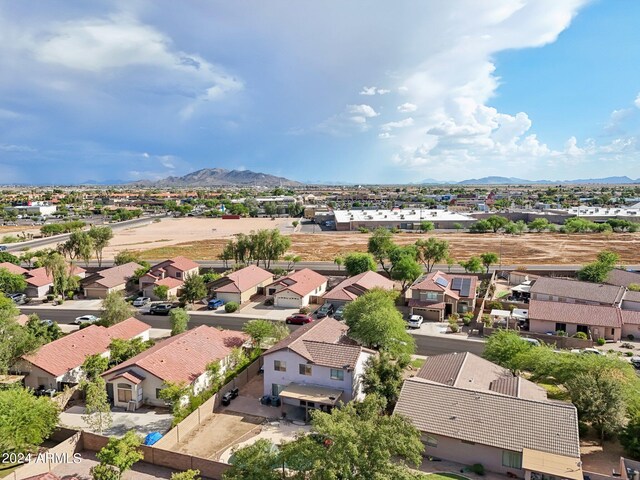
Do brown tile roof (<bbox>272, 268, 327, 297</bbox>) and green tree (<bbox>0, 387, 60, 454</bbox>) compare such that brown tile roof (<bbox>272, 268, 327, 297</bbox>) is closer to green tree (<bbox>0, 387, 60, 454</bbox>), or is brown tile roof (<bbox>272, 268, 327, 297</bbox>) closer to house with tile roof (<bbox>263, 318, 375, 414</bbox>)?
house with tile roof (<bbox>263, 318, 375, 414</bbox>)

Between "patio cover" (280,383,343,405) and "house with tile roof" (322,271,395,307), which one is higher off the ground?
"house with tile roof" (322,271,395,307)

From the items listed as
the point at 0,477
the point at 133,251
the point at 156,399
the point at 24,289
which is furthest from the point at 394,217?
the point at 0,477

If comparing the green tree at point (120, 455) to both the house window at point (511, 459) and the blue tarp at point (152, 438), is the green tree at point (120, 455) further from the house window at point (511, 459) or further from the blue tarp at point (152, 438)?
the house window at point (511, 459)

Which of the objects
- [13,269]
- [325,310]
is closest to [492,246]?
[325,310]

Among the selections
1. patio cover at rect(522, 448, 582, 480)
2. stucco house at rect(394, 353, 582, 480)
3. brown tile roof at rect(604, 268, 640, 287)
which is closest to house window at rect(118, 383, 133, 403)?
stucco house at rect(394, 353, 582, 480)

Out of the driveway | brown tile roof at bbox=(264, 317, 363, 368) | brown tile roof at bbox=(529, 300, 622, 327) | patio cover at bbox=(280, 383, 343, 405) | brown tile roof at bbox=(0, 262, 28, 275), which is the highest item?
brown tile roof at bbox=(0, 262, 28, 275)

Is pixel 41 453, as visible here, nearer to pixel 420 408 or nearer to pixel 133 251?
pixel 420 408

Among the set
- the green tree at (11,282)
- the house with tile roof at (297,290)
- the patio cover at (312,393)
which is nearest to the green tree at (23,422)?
the patio cover at (312,393)
